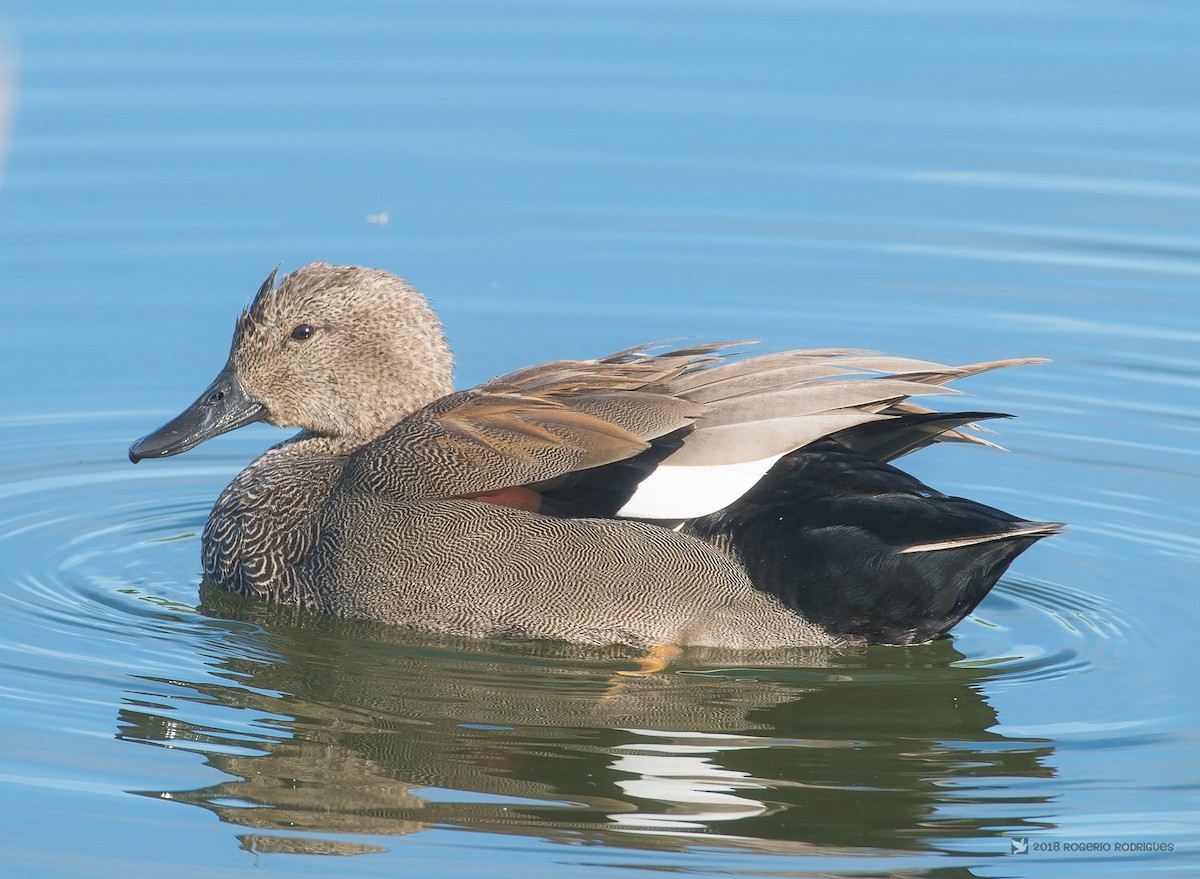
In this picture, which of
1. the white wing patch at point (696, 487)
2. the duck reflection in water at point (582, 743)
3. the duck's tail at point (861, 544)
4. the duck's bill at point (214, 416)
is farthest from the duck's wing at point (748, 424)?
the duck's bill at point (214, 416)

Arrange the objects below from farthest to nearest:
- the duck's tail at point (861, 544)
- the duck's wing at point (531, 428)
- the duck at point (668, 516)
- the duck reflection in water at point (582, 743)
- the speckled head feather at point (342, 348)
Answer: the speckled head feather at point (342, 348), the duck's wing at point (531, 428), the duck at point (668, 516), the duck's tail at point (861, 544), the duck reflection in water at point (582, 743)

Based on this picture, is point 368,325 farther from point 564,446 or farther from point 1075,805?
point 1075,805

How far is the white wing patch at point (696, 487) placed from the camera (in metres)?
6.72

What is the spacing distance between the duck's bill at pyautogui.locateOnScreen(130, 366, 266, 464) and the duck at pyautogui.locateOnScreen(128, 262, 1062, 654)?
0.67 metres

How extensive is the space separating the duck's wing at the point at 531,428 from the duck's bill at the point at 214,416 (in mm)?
663

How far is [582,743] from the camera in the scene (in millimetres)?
6051

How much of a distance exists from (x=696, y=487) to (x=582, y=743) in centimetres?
113

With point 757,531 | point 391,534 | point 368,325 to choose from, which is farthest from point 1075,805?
point 368,325

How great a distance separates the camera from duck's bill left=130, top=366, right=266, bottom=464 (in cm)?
771

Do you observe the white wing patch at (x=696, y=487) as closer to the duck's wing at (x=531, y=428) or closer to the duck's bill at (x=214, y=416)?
the duck's wing at (x=531, y=428)

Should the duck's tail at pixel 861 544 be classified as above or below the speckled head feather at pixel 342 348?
below

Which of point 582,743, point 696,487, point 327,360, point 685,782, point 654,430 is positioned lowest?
point 685,782

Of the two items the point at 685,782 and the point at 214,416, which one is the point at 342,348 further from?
the point at 685,782

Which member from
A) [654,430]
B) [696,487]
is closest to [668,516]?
[696,487]
